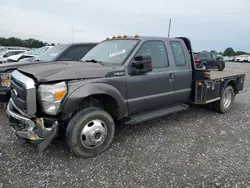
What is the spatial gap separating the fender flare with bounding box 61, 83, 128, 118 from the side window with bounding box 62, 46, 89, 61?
11.5 ft

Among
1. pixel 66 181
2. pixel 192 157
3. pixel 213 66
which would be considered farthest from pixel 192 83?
pixel 213 66

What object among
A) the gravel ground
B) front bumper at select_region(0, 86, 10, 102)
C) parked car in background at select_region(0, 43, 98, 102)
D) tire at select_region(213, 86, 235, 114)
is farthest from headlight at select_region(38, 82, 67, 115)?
tire at select_region(213, 86, 235, 114)

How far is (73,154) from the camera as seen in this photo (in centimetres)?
334

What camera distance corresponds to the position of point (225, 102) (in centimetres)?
582

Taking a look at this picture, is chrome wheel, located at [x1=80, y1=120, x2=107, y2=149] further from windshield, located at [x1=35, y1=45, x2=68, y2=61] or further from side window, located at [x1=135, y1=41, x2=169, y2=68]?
windshield, located at [x1=35, y1=45, x2=68, y2=61]

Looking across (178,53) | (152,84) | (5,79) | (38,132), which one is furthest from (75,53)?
(38,132)

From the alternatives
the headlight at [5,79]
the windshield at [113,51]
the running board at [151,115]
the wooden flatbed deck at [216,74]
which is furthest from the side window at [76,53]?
the wooden flatbed deck at [216,74]

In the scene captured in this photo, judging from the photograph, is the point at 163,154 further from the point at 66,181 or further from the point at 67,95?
the point at 67,95

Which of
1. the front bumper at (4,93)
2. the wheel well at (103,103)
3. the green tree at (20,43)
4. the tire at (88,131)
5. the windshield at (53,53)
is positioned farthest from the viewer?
the green tree at (20,43)

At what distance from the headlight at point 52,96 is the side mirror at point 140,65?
126 centimetres

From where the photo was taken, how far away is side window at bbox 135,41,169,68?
4.05m

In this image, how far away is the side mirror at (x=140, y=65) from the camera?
3.57 m

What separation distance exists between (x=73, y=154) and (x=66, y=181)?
66 cm

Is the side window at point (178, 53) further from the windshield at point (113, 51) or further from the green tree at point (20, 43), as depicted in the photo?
the green tree at point (20, 43)
